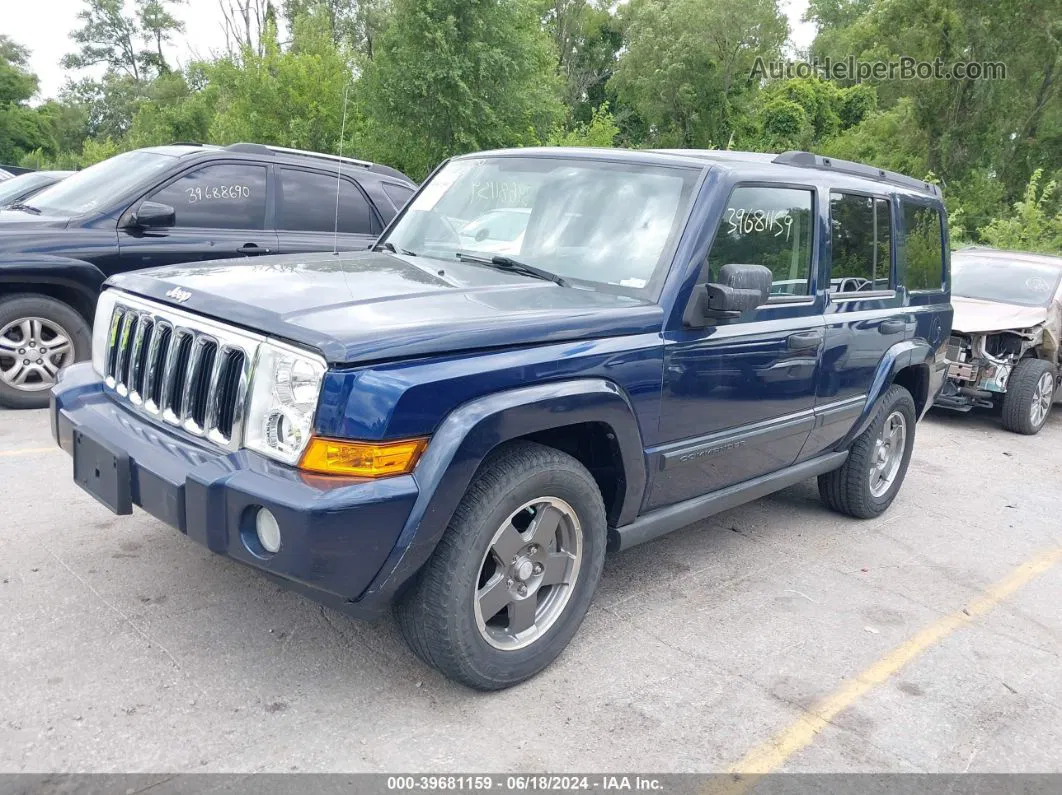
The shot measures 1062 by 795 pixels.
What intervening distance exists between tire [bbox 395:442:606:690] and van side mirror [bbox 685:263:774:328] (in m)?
0.82

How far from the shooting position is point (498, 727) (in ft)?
9.43

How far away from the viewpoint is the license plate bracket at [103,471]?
114 inches

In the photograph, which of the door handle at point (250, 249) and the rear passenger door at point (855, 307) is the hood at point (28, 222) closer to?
the door handle at point (250, 249)

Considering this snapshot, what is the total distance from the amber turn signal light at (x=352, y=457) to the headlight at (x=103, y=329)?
4.53 ft

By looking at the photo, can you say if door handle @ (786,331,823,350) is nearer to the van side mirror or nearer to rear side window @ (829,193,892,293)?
rear side window @ (829,193,892,293)

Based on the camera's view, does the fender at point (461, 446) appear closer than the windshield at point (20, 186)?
Yes

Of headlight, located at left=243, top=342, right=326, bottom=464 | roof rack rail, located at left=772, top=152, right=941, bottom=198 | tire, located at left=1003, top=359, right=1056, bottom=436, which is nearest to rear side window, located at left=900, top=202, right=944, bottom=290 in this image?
roof rack rail, located at left=772, top=152, right=941, bottom=198

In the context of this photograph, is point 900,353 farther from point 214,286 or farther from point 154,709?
point 154,709

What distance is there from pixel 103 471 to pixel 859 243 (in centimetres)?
365

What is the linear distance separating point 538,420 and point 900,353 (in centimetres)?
290

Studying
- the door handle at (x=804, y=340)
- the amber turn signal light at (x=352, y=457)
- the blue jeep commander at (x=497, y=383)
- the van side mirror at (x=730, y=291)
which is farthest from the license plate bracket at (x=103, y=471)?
the door handle at (x=804, y=340)

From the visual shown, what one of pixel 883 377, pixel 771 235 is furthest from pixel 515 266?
pixel 883 377

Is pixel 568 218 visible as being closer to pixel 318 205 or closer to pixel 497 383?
pixel 497 383

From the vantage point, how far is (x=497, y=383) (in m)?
2.80
